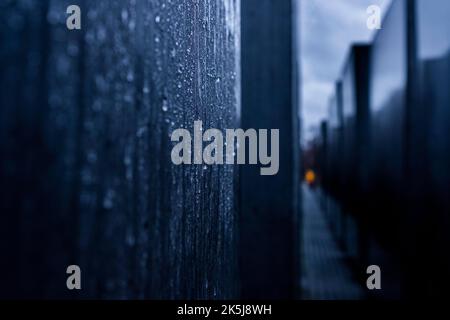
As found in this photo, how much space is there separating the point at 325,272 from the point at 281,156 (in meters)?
6.34

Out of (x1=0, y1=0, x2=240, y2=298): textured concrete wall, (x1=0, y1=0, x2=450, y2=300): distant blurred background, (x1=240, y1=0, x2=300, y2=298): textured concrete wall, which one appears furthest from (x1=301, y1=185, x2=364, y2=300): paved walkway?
(x1=0, y1=0, x2=240, y2=298): textured concrete wall

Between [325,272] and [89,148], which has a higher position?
[89,148]

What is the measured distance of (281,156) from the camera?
124 inches

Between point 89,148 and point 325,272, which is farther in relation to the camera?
point 325,272

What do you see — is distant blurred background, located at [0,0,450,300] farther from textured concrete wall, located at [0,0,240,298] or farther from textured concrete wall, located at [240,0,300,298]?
textured concrete wall, located at [240,0,300,298]

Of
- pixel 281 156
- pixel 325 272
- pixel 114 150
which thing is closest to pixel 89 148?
pixel 114 150

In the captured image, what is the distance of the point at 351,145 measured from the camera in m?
8.41

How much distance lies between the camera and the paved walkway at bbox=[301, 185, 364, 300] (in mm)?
7273

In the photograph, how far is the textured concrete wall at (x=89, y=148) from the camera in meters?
0.39

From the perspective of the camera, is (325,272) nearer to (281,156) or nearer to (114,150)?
(281,156)

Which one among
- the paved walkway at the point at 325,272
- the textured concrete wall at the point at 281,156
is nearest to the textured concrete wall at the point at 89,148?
the textured concrete wall at the point at 281,156

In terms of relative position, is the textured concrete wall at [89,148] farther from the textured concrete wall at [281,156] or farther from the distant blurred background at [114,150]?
the textured concrete wall at [281,156]

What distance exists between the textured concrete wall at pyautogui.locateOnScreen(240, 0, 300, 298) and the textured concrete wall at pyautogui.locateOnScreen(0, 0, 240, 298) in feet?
7.89
